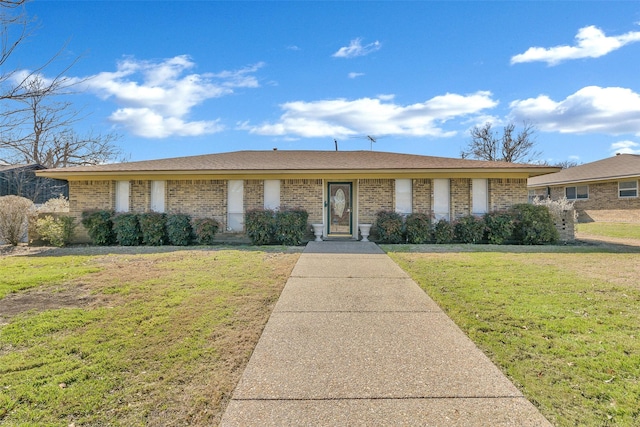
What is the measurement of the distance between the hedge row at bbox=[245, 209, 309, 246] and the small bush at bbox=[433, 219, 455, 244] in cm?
468

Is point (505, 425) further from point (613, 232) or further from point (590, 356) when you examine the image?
point (613, 232)

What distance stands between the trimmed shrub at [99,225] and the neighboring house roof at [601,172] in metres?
26.1

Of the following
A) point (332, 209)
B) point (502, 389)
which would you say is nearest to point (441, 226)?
point (332, 209)

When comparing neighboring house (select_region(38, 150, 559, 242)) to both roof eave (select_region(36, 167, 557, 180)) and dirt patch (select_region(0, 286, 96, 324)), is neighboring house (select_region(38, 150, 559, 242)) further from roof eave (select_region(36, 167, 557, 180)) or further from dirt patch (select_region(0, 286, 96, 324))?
dirt patch (select_region(0, 286, 96, 324))

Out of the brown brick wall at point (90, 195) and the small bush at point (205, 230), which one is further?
the brown brick wall at point (90, 195)

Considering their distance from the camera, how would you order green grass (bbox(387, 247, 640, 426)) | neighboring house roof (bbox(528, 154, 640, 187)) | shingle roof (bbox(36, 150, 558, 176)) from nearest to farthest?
green grass (bbox(387, 247, 640, 426)) → shingle roof (bbox(36, 150, 558, 176)) → neighboring house roof (bbox(528, 154, 640, 187))

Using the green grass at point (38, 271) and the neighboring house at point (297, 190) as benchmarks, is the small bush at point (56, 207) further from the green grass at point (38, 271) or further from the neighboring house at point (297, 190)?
the green grass at point (38, 271)

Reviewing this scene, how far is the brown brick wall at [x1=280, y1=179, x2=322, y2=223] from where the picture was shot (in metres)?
13.1

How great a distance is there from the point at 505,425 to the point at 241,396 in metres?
1.87

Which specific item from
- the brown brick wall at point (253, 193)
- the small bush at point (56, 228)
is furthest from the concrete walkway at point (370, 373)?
the small bush at point (56, 228)

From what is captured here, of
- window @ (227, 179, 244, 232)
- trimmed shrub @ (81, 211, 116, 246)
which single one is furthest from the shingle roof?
trimmed shrub @ (81, 211, 116, 246)

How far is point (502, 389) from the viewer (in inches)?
106

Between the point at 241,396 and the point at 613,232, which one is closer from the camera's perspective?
the point at 241,396

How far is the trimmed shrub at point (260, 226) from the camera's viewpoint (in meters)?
11.8
